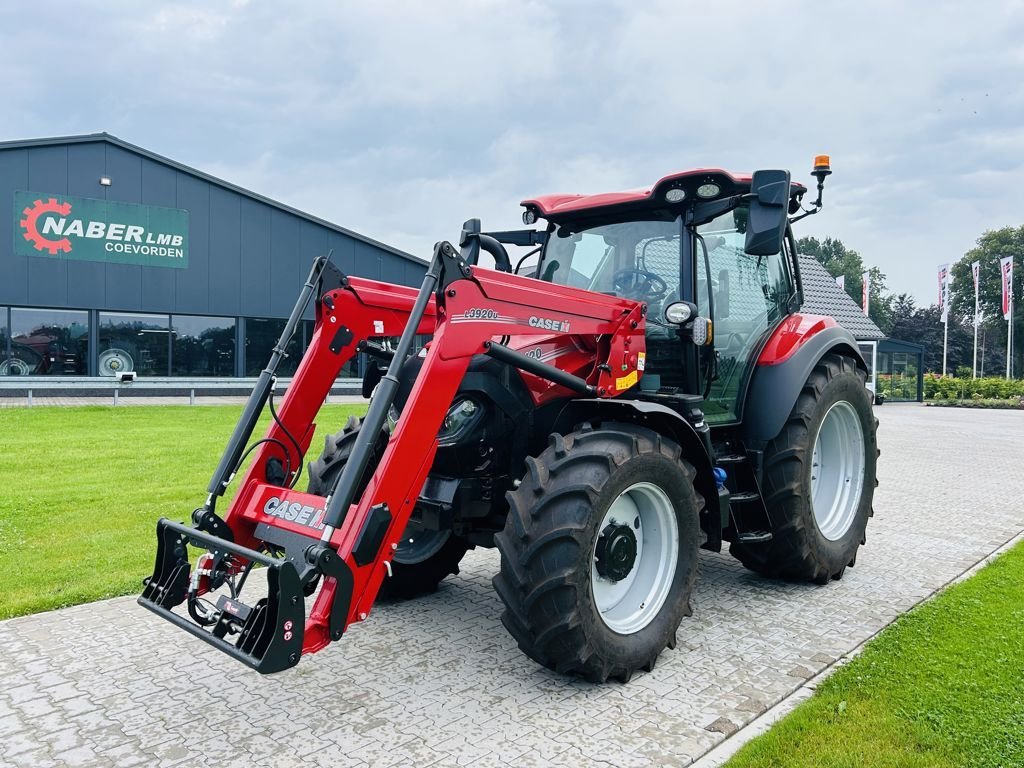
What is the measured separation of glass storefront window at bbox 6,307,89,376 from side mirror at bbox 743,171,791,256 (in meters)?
21.5

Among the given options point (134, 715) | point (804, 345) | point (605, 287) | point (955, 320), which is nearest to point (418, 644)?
point (134, 715)

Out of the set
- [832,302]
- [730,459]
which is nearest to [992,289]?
[832,302]

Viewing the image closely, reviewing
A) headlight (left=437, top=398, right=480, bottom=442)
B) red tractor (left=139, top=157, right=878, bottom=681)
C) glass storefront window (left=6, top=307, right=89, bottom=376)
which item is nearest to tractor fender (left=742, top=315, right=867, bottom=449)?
red tractor (left=139, top=157, right=878, bottom=681)

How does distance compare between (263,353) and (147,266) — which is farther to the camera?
(263,353)

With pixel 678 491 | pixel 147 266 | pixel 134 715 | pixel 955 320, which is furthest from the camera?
pixel 955 320

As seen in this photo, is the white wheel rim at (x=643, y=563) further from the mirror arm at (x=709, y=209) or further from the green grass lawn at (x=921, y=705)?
the mirror arm at (x=709, y=209)

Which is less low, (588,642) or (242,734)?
(588,642)

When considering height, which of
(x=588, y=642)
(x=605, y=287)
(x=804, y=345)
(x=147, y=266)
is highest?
(x=147, y=266)

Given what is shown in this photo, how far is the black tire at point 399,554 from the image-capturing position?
168 inches

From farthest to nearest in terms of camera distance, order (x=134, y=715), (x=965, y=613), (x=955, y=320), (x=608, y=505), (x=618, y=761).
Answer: (x=955, y=320) < (x=965, y=613) < (x=608, y=505) < (x=134, y=715) < (x=618, y=761)

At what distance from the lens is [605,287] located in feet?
16.0

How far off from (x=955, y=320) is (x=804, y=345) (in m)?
67.3

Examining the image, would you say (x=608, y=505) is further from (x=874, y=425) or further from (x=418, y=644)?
(x=874, y=425)

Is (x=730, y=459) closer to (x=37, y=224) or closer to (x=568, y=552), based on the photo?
(x=568, y=552)
